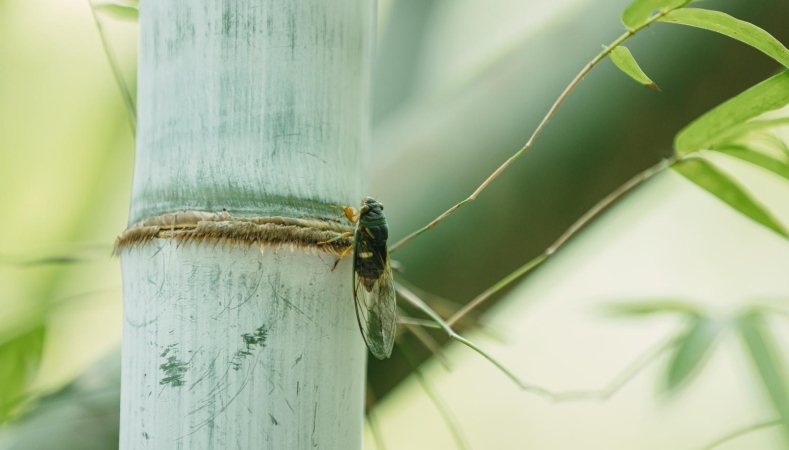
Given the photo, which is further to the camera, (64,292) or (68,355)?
(68,355)

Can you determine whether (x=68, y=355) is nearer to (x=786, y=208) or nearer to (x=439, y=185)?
(x=439, y=185)

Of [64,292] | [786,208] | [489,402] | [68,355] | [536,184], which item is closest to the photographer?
[536,184]

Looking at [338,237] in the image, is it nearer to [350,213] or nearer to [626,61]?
[350,213]

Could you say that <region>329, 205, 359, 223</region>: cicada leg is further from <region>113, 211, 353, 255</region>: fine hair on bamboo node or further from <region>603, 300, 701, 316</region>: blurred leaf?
<region>603, 300, 701, 316</region>: blurred leaf

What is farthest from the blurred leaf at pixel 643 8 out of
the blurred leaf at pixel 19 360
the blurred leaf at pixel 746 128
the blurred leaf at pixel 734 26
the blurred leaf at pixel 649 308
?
the blurred leaf at pixel 19 360

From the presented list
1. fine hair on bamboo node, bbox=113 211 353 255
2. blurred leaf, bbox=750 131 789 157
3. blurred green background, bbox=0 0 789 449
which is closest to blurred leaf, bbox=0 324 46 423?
blurred green background, bbox=0 0 789 449

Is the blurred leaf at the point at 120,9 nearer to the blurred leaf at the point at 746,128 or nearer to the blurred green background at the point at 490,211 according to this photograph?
the blurred green background at the point at 490,211

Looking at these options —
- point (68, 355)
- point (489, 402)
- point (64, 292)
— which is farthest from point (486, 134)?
point (489, 402)
